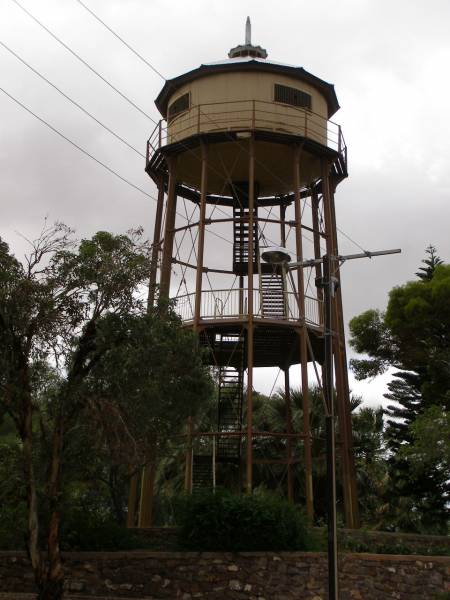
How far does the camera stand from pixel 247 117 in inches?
899

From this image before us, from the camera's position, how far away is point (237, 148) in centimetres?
2303

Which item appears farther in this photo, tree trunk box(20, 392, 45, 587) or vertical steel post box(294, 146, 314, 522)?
vertical steel post box(294, 146, 314, 522)

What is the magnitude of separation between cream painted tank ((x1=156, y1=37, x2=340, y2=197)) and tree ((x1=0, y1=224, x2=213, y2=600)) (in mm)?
8609

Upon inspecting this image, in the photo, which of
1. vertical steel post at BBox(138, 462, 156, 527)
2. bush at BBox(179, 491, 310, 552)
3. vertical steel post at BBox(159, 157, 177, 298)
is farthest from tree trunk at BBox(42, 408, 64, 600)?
vertical steel post at BBox(159, 157, 177, 298)

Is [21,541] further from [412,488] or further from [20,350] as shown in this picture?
[412,488]

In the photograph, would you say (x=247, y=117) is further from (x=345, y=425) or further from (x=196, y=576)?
(x=196, y=576)

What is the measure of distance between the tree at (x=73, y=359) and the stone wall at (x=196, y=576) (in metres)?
2.06

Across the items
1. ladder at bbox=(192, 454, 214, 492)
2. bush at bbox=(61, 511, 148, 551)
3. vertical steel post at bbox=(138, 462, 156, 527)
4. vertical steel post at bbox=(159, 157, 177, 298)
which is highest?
vertical steel post at bbox=(159, 157, 177, 298)

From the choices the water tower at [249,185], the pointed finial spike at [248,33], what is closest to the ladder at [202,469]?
the water tower at [249,185]

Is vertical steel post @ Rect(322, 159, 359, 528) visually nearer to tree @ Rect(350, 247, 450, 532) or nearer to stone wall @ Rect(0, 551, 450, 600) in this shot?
tree @ Rect(350, 247, 450, 532)

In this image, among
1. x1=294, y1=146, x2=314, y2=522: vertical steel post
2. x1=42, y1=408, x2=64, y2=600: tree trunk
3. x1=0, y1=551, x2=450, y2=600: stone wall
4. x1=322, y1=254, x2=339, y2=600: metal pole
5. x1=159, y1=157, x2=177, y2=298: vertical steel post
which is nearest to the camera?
x1=322, y1=254, x2=339, y2=600: metal pole

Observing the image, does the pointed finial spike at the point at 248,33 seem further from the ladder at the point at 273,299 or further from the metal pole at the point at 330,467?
the metal pole at the point at 330,467

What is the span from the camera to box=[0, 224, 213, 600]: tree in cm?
1382

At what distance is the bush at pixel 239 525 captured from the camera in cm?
1686
